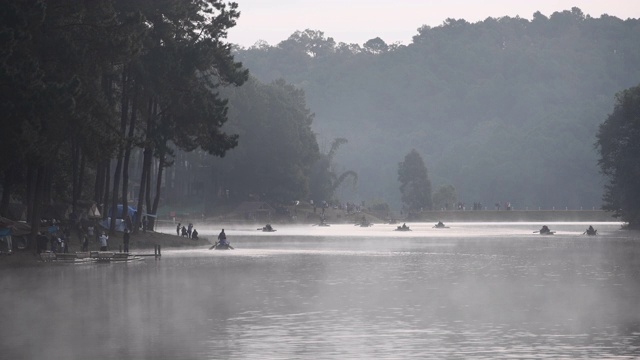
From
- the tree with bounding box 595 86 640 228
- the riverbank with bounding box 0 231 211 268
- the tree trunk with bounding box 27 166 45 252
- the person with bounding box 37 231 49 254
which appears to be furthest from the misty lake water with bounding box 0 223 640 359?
the tree with bounding box 595 86 640 228

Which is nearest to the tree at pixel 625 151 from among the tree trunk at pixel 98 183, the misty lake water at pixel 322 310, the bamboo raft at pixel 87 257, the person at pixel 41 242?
the tree trunk at pixel 98 183

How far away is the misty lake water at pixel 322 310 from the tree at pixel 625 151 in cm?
7129

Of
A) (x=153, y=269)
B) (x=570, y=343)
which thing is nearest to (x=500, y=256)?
(x=153, y=269)

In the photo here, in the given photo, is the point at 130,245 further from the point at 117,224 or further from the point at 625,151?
the point at 625,151

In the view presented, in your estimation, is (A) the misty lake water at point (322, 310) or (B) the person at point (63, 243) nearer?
(A) the misty lake water at point (322, 310)

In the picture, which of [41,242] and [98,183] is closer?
[41,242]

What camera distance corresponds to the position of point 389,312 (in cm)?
4081

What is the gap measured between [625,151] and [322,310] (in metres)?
111

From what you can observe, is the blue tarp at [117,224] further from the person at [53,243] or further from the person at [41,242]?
the person at [41,242]

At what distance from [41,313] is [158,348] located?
1047 centimetres

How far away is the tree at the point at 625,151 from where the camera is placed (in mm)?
142625

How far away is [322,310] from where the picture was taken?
136ft

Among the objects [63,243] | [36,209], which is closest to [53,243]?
[63,243]

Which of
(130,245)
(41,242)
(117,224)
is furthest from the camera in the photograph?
(117,224)
